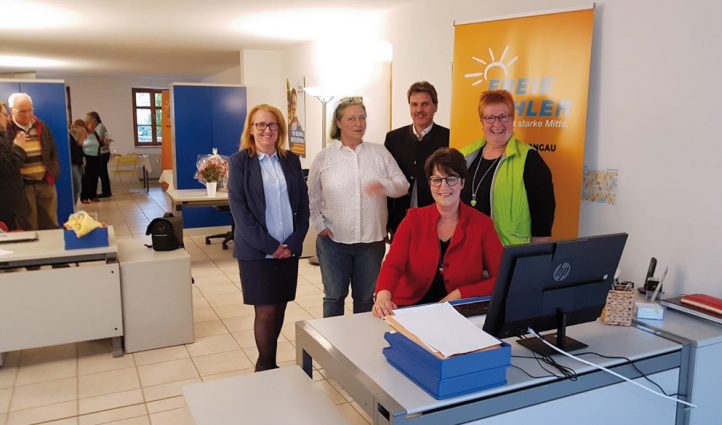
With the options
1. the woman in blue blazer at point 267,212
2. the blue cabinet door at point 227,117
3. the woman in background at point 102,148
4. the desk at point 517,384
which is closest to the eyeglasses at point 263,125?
the woman in blue blazer at point 267,212

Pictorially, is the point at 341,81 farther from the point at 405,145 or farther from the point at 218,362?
the point at 218,362

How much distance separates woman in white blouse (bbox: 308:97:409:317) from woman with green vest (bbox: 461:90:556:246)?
1.74 feet

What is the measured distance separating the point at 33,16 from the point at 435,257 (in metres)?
5.50

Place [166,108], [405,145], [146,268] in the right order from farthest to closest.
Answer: [166,108], [146,268], [405,145]

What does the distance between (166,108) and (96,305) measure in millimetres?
7346

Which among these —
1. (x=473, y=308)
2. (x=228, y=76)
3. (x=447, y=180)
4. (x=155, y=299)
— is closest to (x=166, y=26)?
(x=155, y=299)

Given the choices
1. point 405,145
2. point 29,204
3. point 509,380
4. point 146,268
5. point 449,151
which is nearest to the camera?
point 509,380

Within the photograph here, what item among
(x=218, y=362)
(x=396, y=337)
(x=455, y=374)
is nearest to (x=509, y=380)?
(x=455, y=374)

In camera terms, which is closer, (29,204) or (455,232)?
(455,232)

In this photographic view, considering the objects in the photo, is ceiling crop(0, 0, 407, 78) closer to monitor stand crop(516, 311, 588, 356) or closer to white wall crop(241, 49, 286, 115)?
white wall crop(241, 49, 286, 115)

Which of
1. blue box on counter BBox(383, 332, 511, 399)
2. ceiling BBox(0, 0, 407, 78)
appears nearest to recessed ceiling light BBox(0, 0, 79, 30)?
ceiling BBox(0, 0, 407, 78)

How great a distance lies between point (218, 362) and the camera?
3771 millimetres

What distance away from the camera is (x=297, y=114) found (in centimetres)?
839

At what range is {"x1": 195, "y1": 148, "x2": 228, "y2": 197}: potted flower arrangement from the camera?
19.4 feet
